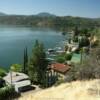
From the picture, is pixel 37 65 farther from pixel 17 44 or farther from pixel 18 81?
pixel 17 44

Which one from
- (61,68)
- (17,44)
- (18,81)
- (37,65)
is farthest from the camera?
(17,44)

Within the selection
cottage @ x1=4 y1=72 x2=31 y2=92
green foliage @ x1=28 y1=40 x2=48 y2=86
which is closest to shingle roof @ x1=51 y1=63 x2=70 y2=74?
green foliage @ x1=28 y1=40 x2=48 y2=86

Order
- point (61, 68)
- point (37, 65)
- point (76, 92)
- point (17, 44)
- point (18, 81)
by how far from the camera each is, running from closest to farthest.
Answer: point (76, 92) → point (18, 81) → point (37, 65) → point (61, 68) → point (17, 44)

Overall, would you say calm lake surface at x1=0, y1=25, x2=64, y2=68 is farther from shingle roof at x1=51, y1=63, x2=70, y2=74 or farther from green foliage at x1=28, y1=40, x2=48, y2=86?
green foliage at x1=28, y1=40, x2=48, y2=86

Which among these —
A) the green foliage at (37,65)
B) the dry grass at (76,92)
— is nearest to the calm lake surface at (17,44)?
the green foliage at (37,65)

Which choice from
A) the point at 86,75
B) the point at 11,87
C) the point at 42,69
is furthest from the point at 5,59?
the point at 86,75

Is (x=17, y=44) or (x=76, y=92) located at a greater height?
(x=76, y=92)

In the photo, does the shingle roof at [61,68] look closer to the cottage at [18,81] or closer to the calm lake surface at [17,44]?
the cottage at [18,81]

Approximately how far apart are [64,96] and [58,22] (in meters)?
146

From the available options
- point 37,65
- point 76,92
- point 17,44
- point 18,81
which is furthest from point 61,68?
point 17,44

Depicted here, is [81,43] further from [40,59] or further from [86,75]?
[86,75]

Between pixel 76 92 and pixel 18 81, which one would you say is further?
pixel 18 81

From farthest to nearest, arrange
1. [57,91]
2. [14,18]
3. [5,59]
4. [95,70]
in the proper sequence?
[14,18] → [5,59] → [95,70] → [57,91]

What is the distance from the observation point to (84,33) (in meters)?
61.1
